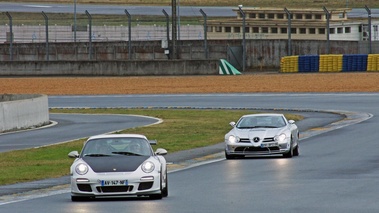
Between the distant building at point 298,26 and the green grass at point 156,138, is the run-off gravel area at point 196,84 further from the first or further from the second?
the green grass at point 156,138

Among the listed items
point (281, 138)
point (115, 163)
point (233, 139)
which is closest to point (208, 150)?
point (233, 139)

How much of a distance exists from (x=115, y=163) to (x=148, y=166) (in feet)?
1.78

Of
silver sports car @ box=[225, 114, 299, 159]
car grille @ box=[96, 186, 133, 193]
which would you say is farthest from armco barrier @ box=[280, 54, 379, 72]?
car grille @ box=[96, 186, 133, 193]

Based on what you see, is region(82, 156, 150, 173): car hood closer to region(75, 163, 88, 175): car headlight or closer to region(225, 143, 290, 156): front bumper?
region(75, 163, 88, 175): car headlight

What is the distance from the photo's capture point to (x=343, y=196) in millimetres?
17797

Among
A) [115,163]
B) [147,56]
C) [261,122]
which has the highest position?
[147,56]

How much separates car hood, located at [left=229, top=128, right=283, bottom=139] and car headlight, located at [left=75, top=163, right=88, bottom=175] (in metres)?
8.86

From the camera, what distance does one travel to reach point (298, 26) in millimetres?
74125

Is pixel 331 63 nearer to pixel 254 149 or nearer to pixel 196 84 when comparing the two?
pixel 196 84

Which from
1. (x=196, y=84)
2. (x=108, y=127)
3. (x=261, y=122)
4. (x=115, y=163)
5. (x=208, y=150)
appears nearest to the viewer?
(x=115, y=163)

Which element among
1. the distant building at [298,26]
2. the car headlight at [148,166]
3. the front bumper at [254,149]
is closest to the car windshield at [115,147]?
the car headlight at [148,166]

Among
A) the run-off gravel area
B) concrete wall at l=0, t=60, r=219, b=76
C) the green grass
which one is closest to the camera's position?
the green grass

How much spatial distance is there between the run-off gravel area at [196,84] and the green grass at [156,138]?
11034mm

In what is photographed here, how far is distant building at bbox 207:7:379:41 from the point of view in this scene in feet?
239
